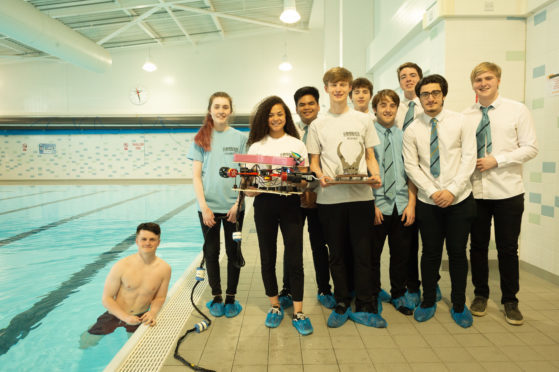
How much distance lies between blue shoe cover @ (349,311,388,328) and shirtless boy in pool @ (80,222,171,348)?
1.31 metres

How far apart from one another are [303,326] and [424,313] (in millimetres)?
815

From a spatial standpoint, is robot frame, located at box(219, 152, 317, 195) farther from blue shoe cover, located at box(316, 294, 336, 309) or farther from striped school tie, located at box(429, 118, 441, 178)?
blue shoe cover, located at box(316, 294, 336, 309)

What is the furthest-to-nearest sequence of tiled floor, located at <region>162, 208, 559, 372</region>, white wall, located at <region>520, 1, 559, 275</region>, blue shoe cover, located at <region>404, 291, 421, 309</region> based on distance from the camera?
white wall, located at <region>520, 1, 559, 275</region>, blue shoe cover, located at <region>404, 291, 421, 309</region>, tiled floor, located at <region>162, 208, 559, 372</region>

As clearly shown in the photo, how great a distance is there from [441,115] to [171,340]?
7.10 ft

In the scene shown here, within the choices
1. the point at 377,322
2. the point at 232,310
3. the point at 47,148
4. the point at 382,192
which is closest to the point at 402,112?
the point at 382,192

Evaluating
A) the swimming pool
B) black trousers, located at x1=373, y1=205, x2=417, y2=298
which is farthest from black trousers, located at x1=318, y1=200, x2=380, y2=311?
the swimming pool

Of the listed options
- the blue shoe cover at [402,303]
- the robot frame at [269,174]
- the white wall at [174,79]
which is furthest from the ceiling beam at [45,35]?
the blue shoe cover at [402,303]

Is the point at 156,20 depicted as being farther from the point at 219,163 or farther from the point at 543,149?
Result: the point at 543,149

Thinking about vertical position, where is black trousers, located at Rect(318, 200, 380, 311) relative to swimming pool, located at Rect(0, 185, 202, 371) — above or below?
above

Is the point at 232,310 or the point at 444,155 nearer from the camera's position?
the point at 444,155

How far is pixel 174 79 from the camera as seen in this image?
13.1 m

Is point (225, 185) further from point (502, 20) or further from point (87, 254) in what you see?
point (87, 254)

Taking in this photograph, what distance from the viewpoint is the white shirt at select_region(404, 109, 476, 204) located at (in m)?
2.07

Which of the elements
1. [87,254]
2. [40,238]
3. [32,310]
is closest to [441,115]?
[32,310]
